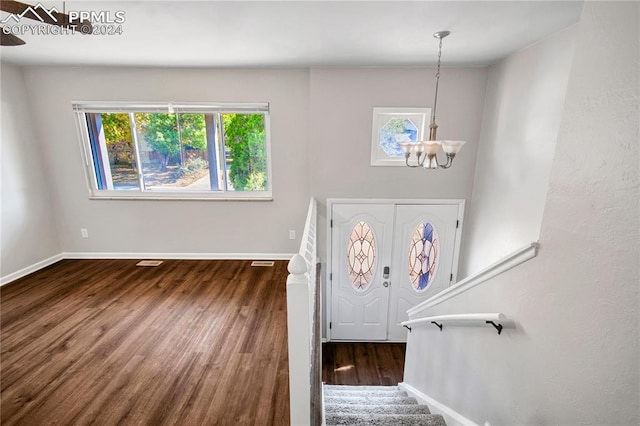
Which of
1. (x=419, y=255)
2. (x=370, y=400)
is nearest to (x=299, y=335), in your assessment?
(x=370, y=400)

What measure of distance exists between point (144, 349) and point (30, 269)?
267 centimetres

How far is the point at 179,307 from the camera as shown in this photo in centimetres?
277

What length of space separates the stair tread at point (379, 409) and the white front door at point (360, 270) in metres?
1.69

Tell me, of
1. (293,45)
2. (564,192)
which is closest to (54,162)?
(293,45)

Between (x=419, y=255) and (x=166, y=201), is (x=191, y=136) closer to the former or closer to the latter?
(x=166, y=201)

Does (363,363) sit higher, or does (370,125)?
(370,125)

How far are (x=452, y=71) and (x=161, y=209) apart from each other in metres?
4.21

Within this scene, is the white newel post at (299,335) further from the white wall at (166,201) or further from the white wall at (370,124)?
the white wall at (166,201)

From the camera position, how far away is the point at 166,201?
372cm

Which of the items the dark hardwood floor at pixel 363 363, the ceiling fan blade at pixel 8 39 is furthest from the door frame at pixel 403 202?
the ceiling fan blade at pixel 8 39

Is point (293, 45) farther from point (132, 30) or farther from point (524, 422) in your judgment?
point (524, 422)

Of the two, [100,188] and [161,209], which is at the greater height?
[100,188]

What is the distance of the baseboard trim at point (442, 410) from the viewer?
1.59 metres

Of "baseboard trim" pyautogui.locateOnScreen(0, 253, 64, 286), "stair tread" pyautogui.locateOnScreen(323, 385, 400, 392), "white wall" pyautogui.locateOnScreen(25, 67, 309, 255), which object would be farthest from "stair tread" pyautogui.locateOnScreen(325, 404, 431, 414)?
"baseboard trim" pyautogui.locateOnScreen(0, 253, 64, 286)
